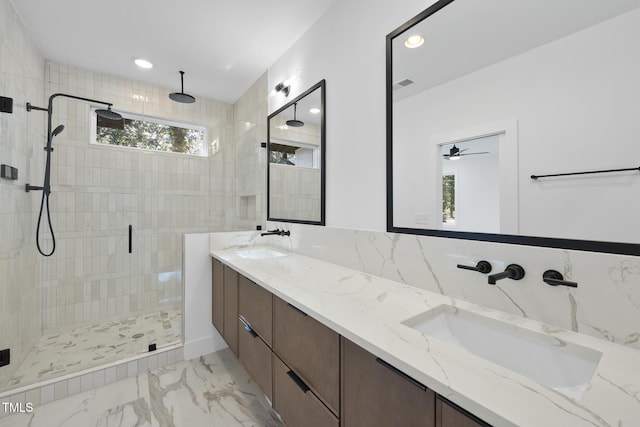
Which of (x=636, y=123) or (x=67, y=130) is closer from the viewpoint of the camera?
(x=636, y=123)

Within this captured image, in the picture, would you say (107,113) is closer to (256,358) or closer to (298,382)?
(256,358)

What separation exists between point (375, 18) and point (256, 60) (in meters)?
1.35

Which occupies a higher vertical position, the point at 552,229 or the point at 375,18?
the point at 375,18

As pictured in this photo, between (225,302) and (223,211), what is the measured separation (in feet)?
5.18

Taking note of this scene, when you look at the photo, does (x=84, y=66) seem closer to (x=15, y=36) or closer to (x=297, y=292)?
(x=15, y=36)

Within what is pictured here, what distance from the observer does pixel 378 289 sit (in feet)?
3.98

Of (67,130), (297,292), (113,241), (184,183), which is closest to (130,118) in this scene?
(67,130)

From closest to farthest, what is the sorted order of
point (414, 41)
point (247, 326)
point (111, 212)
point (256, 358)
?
point (414, 41) < point (256, 358) < point (247, 326) < point (111, 212)

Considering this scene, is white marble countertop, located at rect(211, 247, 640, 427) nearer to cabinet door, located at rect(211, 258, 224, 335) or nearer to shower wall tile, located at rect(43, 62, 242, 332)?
cabinet door, located at rect(211, 258, 224, 335)

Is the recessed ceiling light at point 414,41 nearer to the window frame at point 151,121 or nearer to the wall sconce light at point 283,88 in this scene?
the wall sconce light at point 283,88

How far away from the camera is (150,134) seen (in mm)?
2855

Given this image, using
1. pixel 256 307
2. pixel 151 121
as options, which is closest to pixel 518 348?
pixel 256 307

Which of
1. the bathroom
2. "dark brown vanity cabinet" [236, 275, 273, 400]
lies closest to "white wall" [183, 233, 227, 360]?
the bathroom

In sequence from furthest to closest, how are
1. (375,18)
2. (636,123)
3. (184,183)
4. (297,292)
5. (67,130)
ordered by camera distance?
(184,183)
(67,130)
(375,18)
(297,292)
(636,123)
